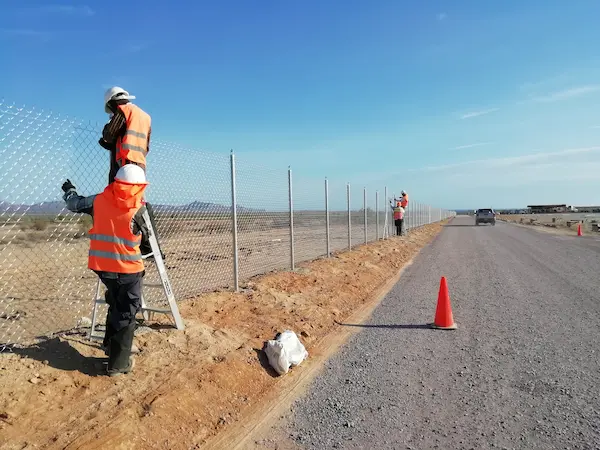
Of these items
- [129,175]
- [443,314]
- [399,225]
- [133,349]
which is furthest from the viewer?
[399,225]

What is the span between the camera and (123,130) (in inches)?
162

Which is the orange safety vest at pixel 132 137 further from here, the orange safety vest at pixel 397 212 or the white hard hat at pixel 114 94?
the orange safety vest at pixel 397 212

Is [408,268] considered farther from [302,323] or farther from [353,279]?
[302,323]

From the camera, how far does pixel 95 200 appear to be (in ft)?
12.8

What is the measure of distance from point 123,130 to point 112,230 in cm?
92

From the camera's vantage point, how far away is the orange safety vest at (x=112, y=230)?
3.86m

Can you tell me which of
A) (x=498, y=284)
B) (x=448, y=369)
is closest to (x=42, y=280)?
(x=448, y=369)

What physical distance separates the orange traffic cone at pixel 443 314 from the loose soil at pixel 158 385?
5.08 feet

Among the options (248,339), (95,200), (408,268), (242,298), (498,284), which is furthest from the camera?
(408,268)

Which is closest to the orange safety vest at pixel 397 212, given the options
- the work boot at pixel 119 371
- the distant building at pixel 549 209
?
the work boot at pixel 119 371

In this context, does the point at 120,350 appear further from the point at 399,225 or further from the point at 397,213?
the point at 399,225

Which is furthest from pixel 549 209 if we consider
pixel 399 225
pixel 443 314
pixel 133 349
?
pixel 133 349

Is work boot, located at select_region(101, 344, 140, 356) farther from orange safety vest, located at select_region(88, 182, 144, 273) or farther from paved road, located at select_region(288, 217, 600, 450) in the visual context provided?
paved road, located at select_region(288, 217, 600, 450)

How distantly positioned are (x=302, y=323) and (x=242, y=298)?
112cm
